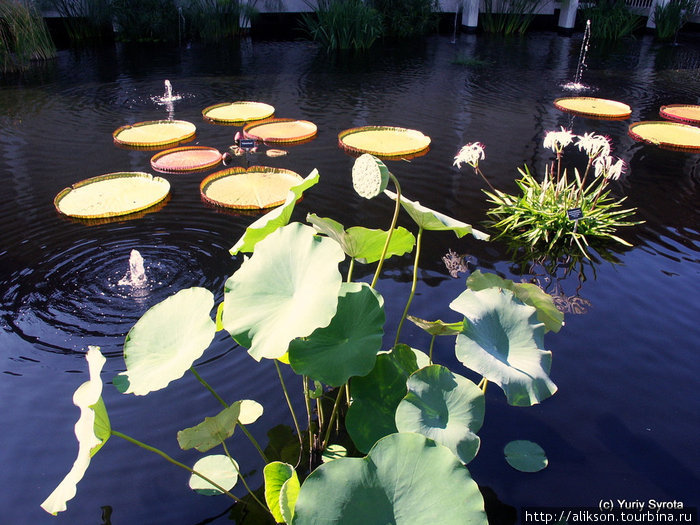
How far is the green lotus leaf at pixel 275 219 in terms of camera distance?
6.99 feet

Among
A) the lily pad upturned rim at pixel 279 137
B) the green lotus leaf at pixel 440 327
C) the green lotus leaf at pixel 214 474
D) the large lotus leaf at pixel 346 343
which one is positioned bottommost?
the green lotus leaf at pixel 214 474

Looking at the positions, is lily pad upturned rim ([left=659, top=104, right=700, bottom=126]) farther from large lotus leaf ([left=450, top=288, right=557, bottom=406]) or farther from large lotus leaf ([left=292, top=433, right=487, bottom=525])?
large lotus leaf ([left=292, top=433, right=487, bottom=525])

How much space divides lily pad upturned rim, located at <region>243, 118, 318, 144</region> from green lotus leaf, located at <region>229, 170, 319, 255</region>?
4.13m

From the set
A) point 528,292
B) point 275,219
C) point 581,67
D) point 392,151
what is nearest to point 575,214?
point 528,292

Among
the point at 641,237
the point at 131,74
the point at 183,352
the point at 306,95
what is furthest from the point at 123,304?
the point at 131,74

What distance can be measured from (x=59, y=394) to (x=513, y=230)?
11.4ft

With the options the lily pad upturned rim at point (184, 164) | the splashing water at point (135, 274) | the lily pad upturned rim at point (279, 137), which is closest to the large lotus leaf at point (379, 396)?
the splashing water at point (135, 274)

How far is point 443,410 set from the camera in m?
1.96

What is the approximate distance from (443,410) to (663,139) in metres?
5.97

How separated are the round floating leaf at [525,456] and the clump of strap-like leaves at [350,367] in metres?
0.70

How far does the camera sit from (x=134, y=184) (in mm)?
5082

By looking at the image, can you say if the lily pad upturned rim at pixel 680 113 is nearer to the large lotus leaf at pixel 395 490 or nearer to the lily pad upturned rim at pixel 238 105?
the lily pad upturned rim at pixel 238 105

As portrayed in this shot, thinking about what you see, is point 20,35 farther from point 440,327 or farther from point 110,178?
point 440,327

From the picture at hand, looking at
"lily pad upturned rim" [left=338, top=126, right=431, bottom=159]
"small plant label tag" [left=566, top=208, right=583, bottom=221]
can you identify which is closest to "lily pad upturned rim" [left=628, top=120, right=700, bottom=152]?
"lily pad upturned rim" [left=338, top=126, right=431, bottom=159]
